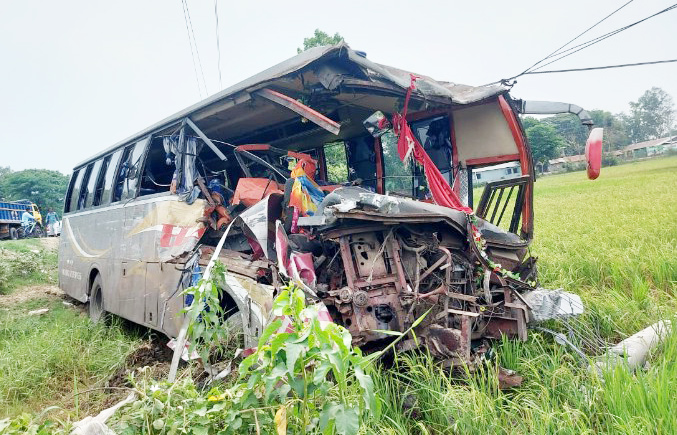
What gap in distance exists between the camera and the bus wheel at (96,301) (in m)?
6.30

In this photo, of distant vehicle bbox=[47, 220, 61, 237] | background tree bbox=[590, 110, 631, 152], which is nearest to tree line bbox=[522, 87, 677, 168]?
background tree bbox=[590, 110, 631, 152]

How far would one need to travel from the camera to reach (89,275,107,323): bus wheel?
20.7 ft

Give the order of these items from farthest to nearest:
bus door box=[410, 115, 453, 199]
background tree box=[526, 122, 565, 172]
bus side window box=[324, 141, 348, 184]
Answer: background tree box=[526, 122, 565, 172]
bus side window box=[324, 141, 348, 184]
bus door box=[410, 115, 453, 199]

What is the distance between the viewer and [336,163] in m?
6.74

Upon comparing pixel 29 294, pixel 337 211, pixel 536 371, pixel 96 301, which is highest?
pixel 337 211

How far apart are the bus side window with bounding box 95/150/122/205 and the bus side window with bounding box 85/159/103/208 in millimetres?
419

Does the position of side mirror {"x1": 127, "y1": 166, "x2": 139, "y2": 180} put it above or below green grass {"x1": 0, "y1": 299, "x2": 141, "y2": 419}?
above

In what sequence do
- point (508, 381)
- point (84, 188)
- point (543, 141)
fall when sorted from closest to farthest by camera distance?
1. point (508, 381)
2. point (84, 188)
3. point (543, 141)

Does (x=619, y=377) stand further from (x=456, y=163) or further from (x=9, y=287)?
(x=9, y=287)

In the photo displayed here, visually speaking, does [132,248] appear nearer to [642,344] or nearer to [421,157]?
Result: [421,157]

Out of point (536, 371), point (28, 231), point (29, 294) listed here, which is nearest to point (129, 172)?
point (536, 371)

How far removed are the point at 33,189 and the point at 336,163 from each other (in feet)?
167

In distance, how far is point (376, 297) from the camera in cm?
317

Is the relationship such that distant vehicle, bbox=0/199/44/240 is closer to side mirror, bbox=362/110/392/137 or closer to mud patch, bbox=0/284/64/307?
mud patch, bbox=0/284/64/307
